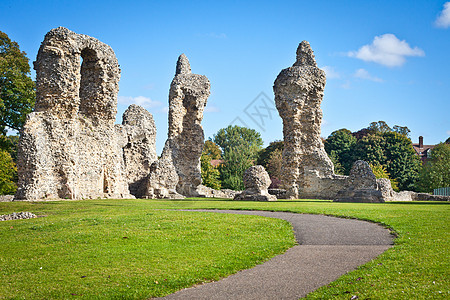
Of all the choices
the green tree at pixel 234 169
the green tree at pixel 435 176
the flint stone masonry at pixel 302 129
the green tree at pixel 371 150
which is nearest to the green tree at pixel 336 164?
the green tree at pixel 371 150

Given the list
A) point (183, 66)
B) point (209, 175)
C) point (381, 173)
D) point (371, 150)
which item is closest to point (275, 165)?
point (209, 175)

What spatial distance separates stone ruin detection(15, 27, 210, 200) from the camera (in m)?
22.6

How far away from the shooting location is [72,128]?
2427 centimetres

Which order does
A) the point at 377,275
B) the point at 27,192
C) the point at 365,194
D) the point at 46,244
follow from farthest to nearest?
1. the point at 365,194
2. the point at 27,192
3. the point at 46,244
4. the point at 377,275

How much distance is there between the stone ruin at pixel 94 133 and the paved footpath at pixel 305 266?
16446 millimetres

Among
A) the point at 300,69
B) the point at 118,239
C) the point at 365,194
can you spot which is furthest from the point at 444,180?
the point at 118,239

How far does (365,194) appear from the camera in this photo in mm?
25312

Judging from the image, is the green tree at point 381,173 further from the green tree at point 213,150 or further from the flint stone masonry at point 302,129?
the green tree at point 213,150

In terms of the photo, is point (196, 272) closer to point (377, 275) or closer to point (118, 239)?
point (377, 275)

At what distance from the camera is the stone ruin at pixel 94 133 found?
22.6 m

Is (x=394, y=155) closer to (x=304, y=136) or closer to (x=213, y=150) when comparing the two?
(x=304, y=136)

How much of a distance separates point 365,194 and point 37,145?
18.6 metres

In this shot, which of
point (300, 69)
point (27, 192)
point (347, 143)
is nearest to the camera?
point (27, 192)

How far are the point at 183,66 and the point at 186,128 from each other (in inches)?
232
